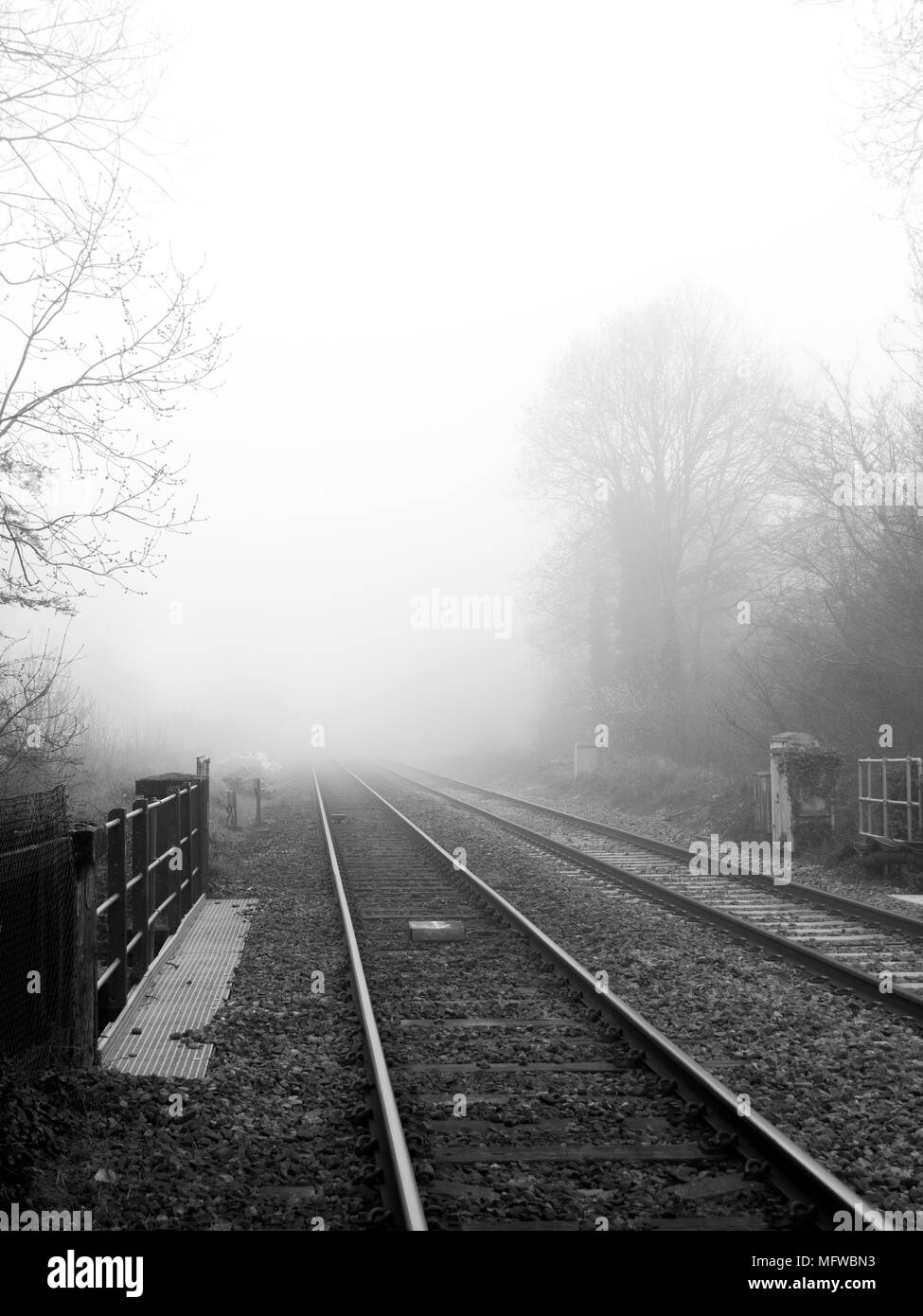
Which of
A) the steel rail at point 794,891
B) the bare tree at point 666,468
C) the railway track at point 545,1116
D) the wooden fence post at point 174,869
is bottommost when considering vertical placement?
the steel rail at point 794,891

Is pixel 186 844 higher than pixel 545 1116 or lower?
higher

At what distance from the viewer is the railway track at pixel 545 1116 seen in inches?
156

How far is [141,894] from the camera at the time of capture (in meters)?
7.81

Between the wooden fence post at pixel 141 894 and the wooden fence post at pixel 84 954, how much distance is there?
5.92ft

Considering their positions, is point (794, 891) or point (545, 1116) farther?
point (794, 891)

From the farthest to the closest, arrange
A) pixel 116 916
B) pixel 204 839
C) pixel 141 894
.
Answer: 1. pixel 204 839
2. pixel 141 894
3. pixel 116 916

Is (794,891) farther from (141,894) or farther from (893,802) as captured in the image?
(141,894)

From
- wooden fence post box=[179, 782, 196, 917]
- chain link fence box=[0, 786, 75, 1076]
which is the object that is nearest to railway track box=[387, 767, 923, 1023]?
wooden fence post box=[179, 782, 196, 917]

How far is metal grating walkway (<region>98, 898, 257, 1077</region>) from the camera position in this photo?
19.9 ft

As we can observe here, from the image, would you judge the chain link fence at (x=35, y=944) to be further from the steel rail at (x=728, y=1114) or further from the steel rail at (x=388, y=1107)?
the steel rail at (x=728, y=1114)

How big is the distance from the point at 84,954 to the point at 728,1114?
3.37 m

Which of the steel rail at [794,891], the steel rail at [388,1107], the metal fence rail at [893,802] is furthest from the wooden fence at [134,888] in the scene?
the metal fence rail at [893,802]

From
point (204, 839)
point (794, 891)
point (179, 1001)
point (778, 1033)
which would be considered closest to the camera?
point (778, 1033)

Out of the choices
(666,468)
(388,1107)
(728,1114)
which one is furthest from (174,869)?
(666,468)
